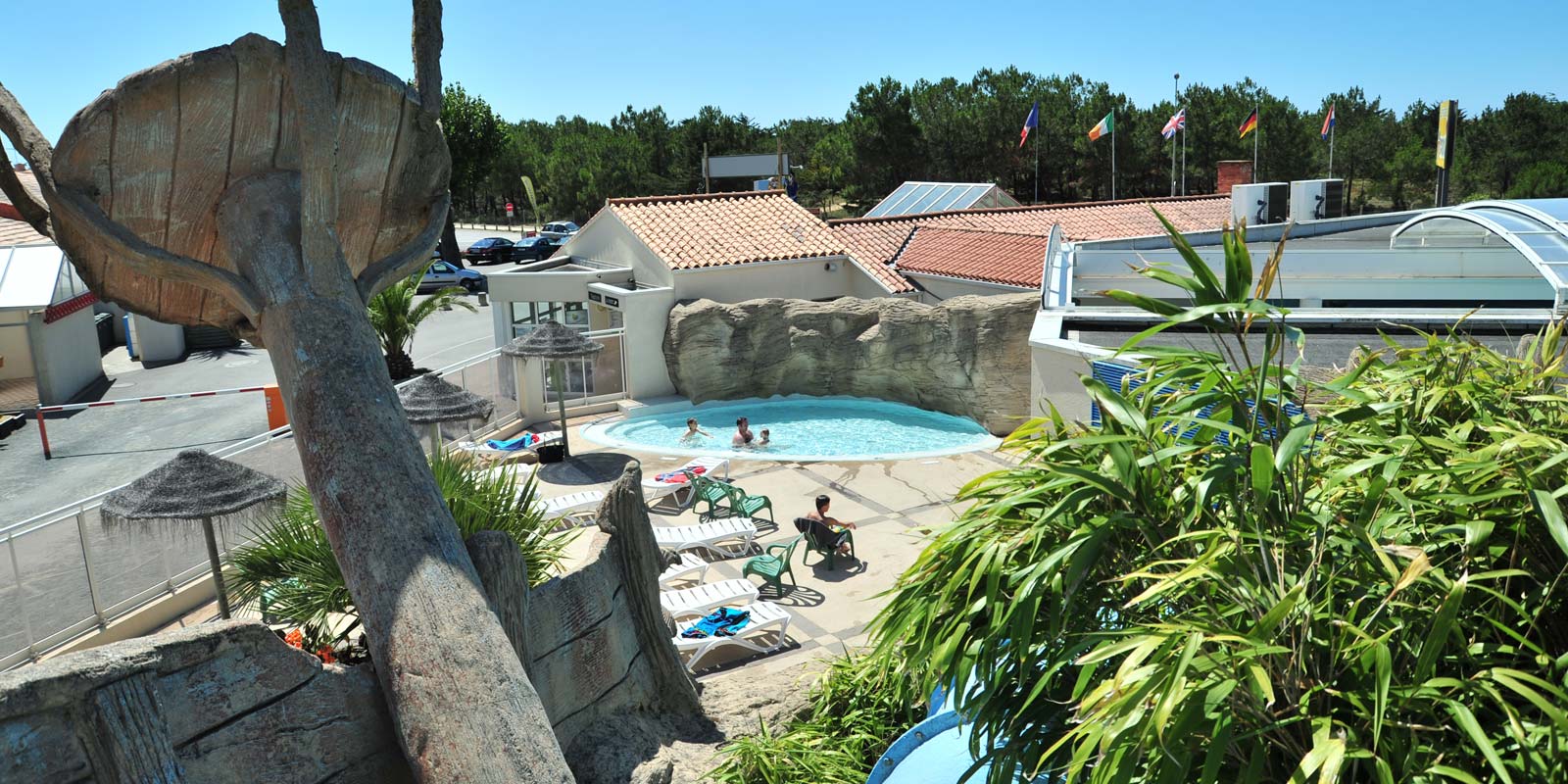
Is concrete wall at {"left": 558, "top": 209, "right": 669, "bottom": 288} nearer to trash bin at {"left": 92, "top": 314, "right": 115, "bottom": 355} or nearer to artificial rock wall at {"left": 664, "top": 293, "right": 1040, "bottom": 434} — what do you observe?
artificial rock wall at {"left": 664, "top": 293, "right": 1040, "bottom": 434}

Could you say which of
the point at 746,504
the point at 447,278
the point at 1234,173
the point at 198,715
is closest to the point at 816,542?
the point at 746,504

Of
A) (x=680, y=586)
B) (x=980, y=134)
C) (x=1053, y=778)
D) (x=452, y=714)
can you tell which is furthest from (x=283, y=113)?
(x=980, y=134)

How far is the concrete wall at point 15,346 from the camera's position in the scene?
Answer: 78.4 ft

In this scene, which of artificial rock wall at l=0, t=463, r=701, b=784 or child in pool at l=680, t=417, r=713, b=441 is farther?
child in pool at l=680, t=417, r=713, b=441

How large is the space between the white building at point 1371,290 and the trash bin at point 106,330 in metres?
28.3

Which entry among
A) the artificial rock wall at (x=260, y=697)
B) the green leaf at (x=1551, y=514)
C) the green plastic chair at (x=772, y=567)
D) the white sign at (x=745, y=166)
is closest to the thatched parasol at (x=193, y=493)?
the artificial rock wall at (x=260, y=697)

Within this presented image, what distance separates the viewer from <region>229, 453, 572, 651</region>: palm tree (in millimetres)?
6570

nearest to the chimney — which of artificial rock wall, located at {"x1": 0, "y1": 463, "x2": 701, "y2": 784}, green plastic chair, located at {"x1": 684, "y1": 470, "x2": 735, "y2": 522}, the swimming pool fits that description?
the swimming pool

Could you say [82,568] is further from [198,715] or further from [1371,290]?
[1371,290]

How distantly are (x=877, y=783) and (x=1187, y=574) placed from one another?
3571 millimetres

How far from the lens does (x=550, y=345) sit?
1814 cm

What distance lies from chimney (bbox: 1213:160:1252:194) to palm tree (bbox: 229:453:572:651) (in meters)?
36.7

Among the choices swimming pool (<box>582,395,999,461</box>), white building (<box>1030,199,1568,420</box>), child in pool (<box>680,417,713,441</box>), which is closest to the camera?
white building (<box>1030,199,1568,420</box>)

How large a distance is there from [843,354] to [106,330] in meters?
24.4
